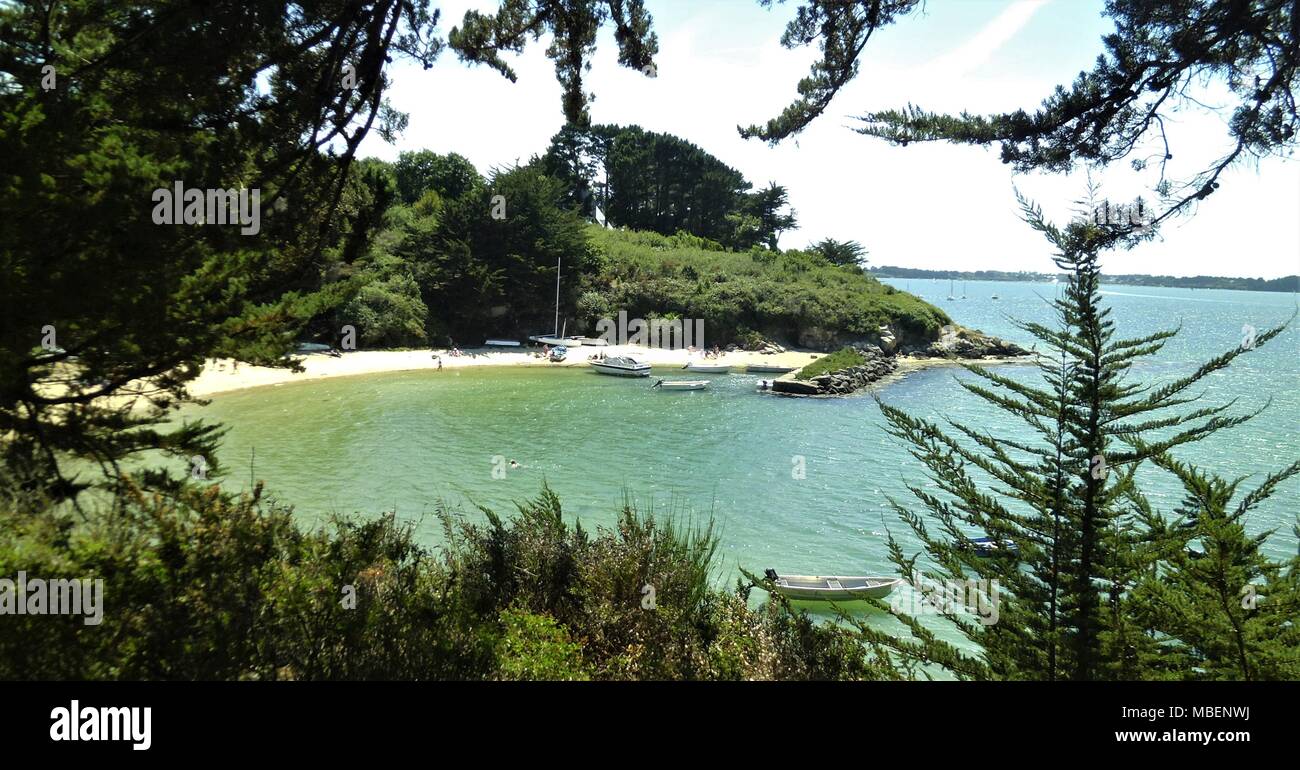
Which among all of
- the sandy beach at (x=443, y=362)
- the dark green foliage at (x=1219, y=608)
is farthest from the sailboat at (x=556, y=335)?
the dark green foliage at (x=1219, y=608)

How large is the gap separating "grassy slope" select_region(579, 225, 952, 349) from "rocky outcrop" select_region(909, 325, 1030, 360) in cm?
129

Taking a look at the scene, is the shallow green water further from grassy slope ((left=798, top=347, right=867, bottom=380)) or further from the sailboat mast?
the sailboat mast

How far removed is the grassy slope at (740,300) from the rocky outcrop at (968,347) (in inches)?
50.8

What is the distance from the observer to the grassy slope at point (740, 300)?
4891 centimetres

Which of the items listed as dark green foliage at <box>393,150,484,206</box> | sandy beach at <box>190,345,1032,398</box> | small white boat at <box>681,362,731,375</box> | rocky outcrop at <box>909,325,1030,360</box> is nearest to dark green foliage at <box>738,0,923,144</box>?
sandy beach at <box>190,345,1032,398</box>

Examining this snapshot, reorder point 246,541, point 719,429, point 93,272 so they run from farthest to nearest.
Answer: point 719,429, point 93,272, point 246,541

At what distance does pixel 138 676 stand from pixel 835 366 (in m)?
36.3

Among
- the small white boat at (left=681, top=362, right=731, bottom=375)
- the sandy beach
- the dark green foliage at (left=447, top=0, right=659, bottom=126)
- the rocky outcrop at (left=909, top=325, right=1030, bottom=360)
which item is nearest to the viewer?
the dark green foliage at (left=447, top=0, right=659, bottom=126)

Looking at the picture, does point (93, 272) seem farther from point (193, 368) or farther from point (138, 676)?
point (138, 676)

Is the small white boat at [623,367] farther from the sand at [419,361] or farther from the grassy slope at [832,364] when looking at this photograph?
the grassy slope at [832,364]

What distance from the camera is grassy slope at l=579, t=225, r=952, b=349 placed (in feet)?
160

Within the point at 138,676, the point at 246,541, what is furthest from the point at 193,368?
the point at 138,676

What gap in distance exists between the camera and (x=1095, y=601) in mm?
3791

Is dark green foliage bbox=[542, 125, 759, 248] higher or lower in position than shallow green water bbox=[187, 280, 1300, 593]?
higher
